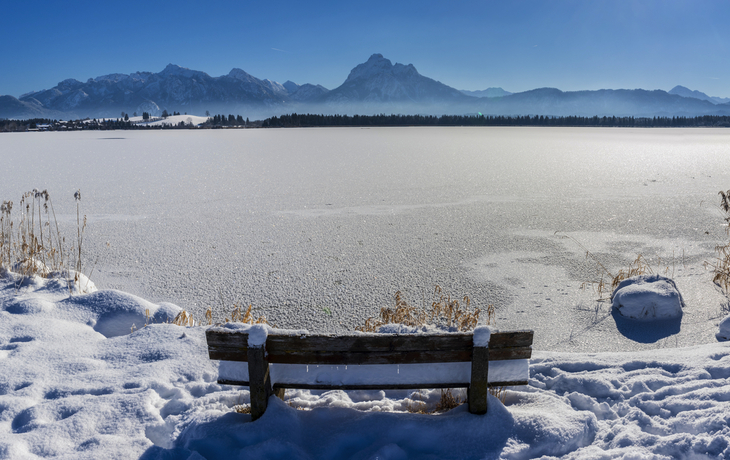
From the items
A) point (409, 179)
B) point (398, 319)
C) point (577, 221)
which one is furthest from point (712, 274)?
point (409, 179)

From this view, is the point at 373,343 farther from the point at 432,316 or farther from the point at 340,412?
the point at 432,316

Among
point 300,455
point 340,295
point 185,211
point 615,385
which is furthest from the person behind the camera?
point 185,211

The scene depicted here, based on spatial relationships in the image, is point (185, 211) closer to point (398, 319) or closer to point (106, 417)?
point (398, 319)

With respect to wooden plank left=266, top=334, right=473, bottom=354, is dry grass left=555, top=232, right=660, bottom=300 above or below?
below

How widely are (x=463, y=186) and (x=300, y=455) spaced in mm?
12408

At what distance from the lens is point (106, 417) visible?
315 cm

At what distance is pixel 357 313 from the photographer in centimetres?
546

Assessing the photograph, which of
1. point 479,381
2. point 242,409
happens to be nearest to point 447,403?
point 479,381

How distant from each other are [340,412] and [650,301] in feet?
13.7

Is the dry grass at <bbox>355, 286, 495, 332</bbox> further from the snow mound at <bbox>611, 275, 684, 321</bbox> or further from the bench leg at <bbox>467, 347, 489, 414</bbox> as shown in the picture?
the bench leg at <bbox>467, 347, 489, 414</bbox>

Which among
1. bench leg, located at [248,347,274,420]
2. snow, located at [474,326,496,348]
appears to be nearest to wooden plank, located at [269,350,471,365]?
snow, located at [474,326,496,348]

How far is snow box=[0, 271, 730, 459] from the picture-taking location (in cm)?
281

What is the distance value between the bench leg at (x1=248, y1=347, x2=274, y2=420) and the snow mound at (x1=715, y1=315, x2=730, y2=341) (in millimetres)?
4584

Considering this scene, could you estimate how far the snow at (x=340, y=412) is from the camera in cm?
281
